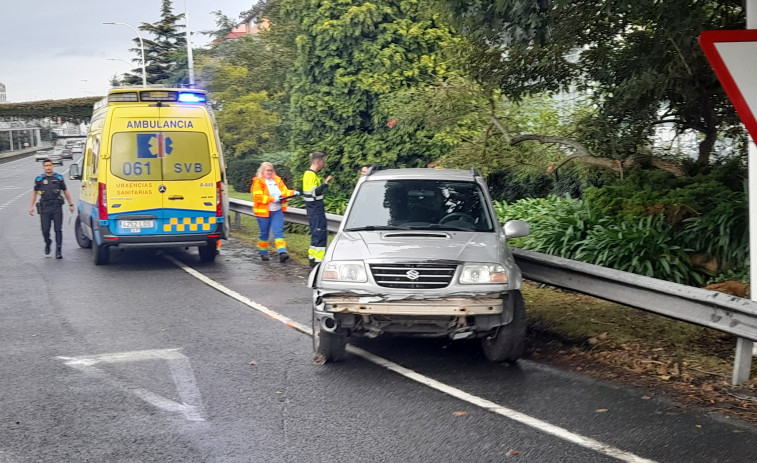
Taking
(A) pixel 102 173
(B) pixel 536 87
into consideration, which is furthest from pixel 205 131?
(B) pixel 536 87

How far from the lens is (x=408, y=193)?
28.1 feet

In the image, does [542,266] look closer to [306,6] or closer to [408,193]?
[408,193]

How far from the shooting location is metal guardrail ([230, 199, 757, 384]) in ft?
20.3

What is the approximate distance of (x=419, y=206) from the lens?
27.6 feet

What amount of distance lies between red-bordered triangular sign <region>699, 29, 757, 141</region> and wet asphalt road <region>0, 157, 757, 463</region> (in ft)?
7.70

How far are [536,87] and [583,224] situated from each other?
2.56 meters

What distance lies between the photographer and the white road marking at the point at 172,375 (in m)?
6.25

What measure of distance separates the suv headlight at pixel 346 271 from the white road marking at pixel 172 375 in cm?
138

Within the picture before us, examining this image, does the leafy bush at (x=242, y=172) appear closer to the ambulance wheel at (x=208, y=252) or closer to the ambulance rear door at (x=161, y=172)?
the ambulance wheel at (x=208, y=252)

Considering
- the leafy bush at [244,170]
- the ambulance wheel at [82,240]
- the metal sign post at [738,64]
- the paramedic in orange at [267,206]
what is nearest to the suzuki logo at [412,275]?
the metal sign post at [738,64]

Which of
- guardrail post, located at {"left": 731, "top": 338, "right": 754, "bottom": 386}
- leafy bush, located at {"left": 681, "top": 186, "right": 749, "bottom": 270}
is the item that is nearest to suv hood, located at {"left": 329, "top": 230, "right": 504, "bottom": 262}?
guardrail post, located at {"left": 731, "top": 338, "right": 754, "bottom": 386}

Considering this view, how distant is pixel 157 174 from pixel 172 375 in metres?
7.39

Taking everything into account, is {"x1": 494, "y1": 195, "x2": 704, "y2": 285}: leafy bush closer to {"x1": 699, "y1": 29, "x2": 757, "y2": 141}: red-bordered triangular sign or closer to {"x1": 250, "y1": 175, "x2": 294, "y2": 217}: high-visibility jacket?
{"x1": 250, "y1": 175, "x2": 294, "y2": 217}: high-visibility jacket

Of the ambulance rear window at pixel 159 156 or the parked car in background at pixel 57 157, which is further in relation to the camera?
the parked car in background at pixel 57 157
